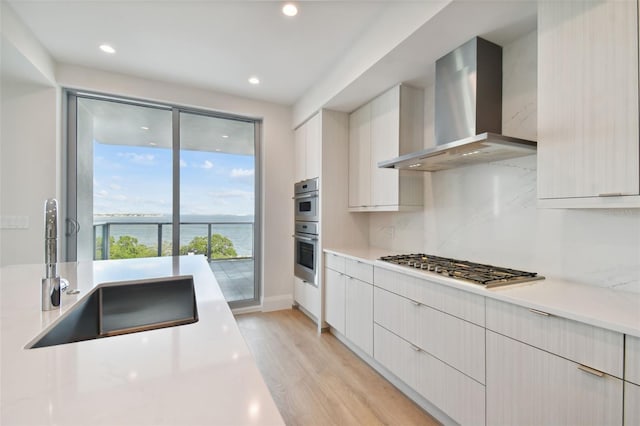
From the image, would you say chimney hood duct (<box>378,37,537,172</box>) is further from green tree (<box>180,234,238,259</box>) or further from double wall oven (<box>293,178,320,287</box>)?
green tree (<box>180,234,238,259</box>)

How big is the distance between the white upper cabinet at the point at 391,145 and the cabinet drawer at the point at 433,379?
1.12m

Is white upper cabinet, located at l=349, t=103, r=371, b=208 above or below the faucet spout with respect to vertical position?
above

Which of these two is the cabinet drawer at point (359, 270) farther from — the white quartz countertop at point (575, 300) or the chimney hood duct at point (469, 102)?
the chimney hood duct at point (469, 102)

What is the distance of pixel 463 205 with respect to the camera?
217 centimetres

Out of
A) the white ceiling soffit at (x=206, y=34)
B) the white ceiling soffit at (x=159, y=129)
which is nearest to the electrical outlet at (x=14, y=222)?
the white ceiling soffit at (x=159, y=129)

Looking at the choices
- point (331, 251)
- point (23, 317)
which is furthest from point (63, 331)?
point (331, 251)

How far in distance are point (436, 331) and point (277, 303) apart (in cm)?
244

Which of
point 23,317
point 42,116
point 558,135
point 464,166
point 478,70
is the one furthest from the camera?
point 42,116

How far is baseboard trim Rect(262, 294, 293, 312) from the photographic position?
3642 millimetres

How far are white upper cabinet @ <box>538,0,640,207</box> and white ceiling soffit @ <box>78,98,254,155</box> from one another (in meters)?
3.16

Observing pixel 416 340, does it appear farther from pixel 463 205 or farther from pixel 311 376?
pixel 463 205

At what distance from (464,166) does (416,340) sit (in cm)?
134

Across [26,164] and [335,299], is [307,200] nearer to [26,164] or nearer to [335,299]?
[335,299]

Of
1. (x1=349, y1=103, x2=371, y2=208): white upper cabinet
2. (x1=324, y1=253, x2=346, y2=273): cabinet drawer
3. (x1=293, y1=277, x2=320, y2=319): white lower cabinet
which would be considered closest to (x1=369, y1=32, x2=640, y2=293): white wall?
(x1=349, y1=103, x2=371, y2=208): white upper cabinet
